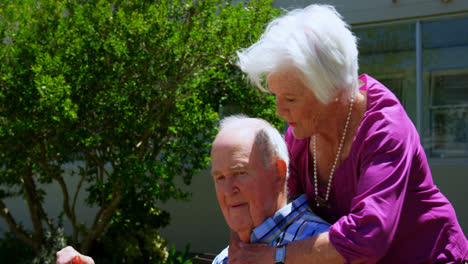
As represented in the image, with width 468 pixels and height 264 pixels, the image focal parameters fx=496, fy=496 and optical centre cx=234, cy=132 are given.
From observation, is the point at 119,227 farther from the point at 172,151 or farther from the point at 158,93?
the point at 158,93

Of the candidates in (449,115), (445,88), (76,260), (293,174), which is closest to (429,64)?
(445,88)

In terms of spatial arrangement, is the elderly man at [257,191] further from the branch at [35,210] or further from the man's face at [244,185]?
the branch at [35,210]

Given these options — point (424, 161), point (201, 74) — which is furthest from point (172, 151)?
point (424, 161)

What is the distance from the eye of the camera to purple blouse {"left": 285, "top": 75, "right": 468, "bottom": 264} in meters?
1.53

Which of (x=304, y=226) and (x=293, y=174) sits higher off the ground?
(x=293, y=174)

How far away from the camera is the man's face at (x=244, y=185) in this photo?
6.58 feet

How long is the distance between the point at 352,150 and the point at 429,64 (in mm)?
5539

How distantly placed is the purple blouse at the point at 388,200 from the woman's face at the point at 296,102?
6.8 inches

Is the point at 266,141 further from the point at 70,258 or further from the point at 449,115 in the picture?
the point at 449,115

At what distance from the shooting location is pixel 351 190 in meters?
1.86

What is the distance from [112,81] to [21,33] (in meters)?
1.09

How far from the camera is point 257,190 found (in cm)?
201

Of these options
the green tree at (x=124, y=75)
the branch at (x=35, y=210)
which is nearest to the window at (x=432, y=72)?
the green tree at (x=124, y=75)

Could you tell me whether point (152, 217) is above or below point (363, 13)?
below
